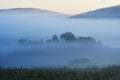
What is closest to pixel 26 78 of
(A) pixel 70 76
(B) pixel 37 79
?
(B) pixel 37 79

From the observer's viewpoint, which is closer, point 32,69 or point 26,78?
point 26,78

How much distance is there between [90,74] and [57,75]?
5.10ft

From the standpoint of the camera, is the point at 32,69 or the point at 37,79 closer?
the point at 37,79

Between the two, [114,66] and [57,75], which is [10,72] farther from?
[114,66]

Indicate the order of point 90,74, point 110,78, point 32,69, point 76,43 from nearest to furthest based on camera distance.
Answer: point 110,78 → point 90,74 → point 32,69 → point 76,43

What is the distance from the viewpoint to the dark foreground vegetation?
21.9 m

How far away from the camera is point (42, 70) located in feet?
78.6

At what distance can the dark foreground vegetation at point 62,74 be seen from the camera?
2194 centimetres

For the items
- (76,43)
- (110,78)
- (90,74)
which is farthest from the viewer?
(76,43)

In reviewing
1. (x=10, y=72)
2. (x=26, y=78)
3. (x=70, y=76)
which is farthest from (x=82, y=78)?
(x=10, y=72)

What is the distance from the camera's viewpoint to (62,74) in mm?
22672

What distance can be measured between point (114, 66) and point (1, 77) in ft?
19.8

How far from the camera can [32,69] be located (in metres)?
24.6

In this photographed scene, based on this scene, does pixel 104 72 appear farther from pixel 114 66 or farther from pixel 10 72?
pixel 10 72
